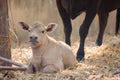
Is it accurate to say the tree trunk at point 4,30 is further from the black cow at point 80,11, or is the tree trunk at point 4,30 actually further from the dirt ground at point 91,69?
the black cow at point 80,11

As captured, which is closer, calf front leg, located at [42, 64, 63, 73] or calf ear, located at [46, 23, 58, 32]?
calf front leg, located at [42, 64, 63, 73]

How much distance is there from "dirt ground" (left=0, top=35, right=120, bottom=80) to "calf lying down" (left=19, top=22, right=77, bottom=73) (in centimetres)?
18

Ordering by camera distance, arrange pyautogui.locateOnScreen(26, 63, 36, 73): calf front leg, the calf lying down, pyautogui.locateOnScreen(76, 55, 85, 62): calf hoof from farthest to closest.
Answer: pyautogui.locateOnScreen(76, 55, 85, 62): calf hoof, pyautogui.locateOnScreen(26, 63, 36, 73): calf front leg, the calf lying down

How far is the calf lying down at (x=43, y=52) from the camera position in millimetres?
7406

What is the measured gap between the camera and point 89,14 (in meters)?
9.50

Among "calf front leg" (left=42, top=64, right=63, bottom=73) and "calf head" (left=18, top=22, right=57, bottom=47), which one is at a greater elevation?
"calf head" (left=18, top=22, right=57, bottom=47)

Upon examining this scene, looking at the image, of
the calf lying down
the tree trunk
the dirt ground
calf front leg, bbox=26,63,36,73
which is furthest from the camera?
the tree trunk

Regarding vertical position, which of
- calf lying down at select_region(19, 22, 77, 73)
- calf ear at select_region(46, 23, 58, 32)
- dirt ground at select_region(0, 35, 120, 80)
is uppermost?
calf ear at select_region(46, 23, 58, 32)

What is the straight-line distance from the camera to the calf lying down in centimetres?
741

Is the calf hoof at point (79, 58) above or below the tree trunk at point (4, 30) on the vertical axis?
below

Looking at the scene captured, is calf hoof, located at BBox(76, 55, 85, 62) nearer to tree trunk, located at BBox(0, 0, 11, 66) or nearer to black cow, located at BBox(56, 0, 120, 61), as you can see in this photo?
black cow, located at BBox(56, 0, 120, 61)

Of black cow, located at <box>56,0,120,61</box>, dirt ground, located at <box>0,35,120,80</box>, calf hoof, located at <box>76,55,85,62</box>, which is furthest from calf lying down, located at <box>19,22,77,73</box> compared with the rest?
black cow, located at <box>56,0,120,61</box>

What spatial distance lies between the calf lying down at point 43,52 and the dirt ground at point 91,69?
0.18 meters

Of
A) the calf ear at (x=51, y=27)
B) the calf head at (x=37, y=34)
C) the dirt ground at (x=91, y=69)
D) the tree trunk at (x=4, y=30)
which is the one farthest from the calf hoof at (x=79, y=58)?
the tree trunk at (x=4, y=30)
